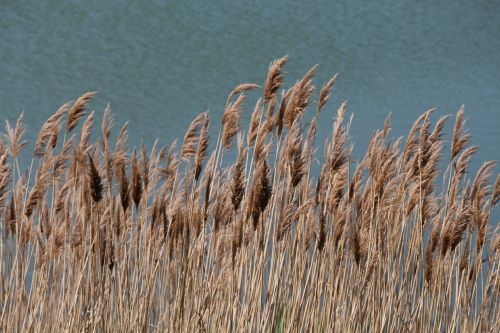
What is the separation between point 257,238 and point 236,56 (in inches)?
377

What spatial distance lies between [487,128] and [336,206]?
7.09 m

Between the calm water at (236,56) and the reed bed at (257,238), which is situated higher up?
the calm water at (236,56)

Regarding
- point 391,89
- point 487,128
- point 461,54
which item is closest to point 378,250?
point 487,128

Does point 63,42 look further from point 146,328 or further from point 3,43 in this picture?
point 146,328

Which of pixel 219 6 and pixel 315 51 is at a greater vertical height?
pixel 219 6

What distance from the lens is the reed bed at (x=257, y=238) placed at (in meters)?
3.62

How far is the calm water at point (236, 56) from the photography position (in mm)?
11000

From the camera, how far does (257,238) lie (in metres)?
3.64

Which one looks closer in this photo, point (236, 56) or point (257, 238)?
point (257, 238)

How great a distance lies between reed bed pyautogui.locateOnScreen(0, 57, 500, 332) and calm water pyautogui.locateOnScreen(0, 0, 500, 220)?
17.9ft

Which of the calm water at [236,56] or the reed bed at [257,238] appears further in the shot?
the calm water at [236,56]

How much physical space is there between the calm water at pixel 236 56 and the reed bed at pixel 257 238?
17.9 ft

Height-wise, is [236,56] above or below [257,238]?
above

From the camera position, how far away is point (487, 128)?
418 inches
